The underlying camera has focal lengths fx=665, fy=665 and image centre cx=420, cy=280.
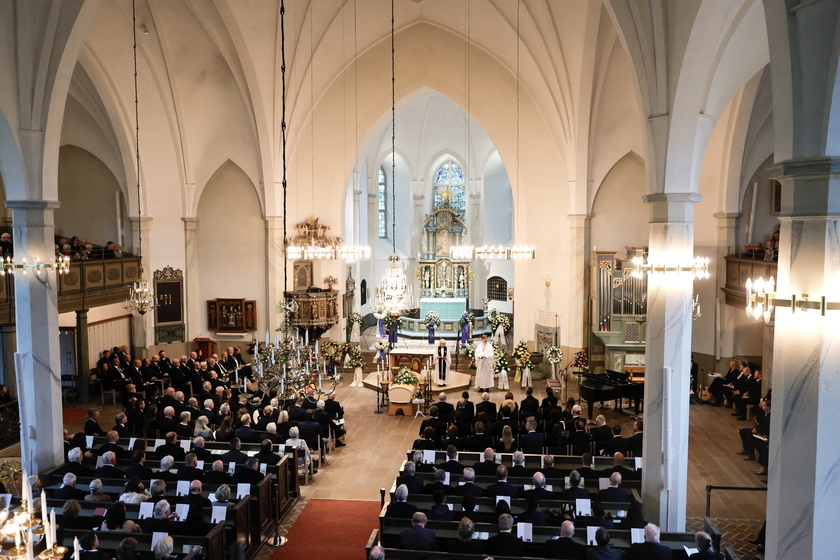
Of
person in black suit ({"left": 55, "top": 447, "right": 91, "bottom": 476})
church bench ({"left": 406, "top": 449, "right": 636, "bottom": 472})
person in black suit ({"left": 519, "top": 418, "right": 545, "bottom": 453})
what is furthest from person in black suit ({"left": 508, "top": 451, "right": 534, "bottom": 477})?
person in black suit ({"left": 55, "top": 447, "right": 91, "bottom": 476})

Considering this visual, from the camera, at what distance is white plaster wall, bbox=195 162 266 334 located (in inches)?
944

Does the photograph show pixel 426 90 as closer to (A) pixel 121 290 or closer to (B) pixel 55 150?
(A) pixel 121 290

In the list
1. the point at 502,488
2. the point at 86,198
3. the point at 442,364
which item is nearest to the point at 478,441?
the point at 502,488

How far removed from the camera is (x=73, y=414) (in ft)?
60.2

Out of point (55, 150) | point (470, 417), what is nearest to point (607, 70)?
point (470, 417)

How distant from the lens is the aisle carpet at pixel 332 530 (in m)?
10.2

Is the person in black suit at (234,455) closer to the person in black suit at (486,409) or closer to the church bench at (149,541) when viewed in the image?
the church bench at (149,541)

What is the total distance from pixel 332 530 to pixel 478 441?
330 cm

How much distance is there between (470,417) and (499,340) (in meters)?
9.72

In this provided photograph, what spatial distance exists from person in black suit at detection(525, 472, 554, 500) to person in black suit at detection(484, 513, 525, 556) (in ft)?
6.10

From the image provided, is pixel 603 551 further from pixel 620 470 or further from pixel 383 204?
pixel 383 204

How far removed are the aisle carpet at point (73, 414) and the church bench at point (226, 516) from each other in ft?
29.6

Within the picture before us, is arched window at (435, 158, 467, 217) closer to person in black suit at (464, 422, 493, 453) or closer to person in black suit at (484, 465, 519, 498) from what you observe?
person in black suit at (464, 422, 493, 453)

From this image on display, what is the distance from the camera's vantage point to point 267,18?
19547mm
